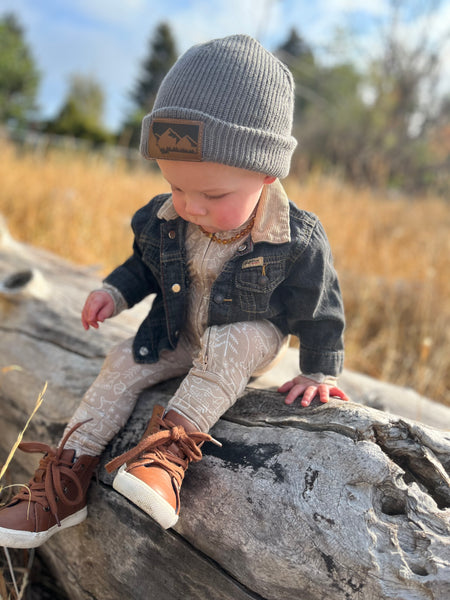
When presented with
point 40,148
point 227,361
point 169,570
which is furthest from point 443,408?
point 40,148

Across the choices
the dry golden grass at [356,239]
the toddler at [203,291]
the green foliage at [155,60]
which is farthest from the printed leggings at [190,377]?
the green foliage at [155,60]

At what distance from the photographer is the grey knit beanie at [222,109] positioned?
1259 mm

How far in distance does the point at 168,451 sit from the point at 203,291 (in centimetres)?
53

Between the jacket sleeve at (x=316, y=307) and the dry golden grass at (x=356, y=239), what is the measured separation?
97 centimetres

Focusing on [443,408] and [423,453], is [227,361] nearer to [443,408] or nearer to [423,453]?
[423,453]

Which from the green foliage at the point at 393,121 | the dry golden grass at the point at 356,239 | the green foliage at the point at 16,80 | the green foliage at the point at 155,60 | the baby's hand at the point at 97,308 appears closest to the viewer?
the baby's hand at the point at 97,308

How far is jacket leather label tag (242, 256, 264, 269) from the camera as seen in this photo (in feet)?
4.93

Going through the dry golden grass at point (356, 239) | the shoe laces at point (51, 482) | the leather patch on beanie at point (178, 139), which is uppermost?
the leather patch on beanie at point (178, 139)

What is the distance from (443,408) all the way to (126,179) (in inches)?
218

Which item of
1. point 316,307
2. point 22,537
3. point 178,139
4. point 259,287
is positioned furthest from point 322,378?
point 22,537

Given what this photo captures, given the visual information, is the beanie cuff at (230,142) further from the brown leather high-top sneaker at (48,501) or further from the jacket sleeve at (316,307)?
the brown leather high-top sneaker at (48,501)

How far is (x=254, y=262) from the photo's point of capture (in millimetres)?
1506

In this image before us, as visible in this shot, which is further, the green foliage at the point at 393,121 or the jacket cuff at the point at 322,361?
the green foliage at the point at 393,121

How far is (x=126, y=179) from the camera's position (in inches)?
267
